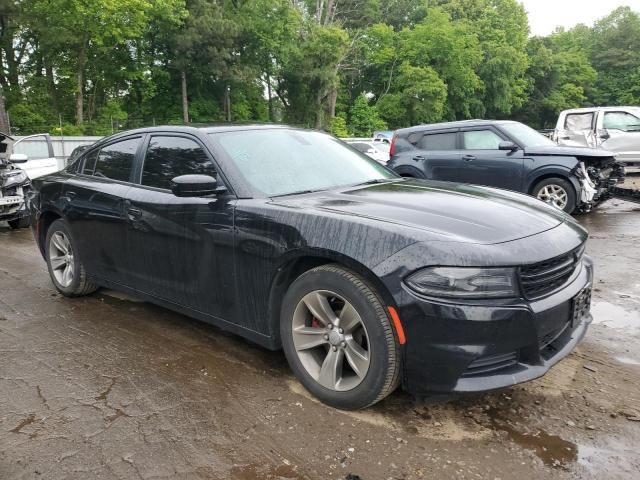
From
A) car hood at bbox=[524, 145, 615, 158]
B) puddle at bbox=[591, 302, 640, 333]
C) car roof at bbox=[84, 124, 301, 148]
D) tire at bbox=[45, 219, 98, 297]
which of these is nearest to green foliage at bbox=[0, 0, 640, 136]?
tire at bbox=[45, 219, 98, 297]

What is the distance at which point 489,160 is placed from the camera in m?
9.02

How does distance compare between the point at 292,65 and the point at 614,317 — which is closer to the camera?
the point at 614,317

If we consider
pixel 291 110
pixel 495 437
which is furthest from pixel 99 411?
pixel 291 110

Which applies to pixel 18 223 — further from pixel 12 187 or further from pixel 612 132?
pixel 612 132

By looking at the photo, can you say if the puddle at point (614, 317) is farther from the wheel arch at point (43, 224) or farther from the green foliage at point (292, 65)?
the green foliage at point (292, 65)

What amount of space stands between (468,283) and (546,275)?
0.47 meters

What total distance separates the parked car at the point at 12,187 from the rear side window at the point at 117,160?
17.1ft

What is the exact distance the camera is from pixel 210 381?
322 cm

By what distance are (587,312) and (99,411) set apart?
2.81 metres

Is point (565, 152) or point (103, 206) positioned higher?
point (565, 152)

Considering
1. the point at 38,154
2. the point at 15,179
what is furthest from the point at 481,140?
the point at 38,154

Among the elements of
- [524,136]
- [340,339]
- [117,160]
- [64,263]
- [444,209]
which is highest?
[524,136]

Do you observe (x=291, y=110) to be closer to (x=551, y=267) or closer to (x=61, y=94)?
(x=61, y=94)

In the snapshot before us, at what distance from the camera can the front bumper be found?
239 cm
